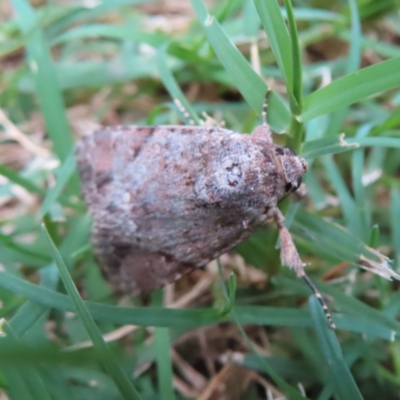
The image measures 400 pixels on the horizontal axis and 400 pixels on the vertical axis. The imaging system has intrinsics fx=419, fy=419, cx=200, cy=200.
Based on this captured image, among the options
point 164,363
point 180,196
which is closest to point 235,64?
point 180,196

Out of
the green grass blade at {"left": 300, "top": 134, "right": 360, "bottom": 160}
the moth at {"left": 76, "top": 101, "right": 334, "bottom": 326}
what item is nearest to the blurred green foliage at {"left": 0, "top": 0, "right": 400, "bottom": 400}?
the green grass blade at {"left": 300, "top": 134, "right": 360, "bottom": 160}

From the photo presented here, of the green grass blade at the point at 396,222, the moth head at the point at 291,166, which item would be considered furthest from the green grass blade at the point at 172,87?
the green grass blade at the point at 396,222

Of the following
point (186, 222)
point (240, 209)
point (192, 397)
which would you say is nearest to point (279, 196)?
point (240, 209)

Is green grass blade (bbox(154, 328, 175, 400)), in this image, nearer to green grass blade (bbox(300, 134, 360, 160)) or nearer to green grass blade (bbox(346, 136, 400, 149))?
green grass blade (bbox(300, 134, 360, 160))

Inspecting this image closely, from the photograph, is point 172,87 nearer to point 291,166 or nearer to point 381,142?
point 291,166

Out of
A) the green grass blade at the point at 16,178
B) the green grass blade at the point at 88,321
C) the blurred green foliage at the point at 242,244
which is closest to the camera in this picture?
the green grass blade at the point at 88,321

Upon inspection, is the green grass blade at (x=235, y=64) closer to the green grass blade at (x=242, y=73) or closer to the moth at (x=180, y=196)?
the green grass blade at (x=242, y=73)
